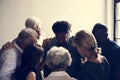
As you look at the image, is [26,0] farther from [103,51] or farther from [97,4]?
[103,51]

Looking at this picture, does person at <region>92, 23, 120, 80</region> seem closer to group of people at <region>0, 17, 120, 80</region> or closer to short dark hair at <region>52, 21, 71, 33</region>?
group of people at <region>0, 17, 120, 80</region>

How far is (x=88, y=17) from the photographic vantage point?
612 cm

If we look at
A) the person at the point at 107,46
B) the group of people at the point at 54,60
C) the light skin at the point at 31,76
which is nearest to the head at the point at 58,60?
the group of people at the point at 54,60

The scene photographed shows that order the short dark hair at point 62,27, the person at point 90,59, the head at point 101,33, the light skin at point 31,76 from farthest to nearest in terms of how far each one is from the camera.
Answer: the head at point 101,33, the short dark hair at point 62,27, the person at point 90,59, the light skin at point 31,76

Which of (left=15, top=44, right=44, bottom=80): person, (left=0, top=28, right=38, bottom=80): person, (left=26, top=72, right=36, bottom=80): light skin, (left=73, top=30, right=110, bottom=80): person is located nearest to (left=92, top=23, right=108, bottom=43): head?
(left=73, top=30, right=110, bottom=80): person

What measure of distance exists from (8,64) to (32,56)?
0.92 feet

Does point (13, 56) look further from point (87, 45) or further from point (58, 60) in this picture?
point (87, 45)

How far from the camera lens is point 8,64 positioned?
3.30 meters

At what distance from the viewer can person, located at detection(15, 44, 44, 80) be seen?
312cm

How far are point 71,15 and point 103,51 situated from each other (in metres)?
2.21

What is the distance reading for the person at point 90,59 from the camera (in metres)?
3.20

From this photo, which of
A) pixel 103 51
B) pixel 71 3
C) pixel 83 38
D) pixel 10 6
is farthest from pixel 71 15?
pixel 83 38

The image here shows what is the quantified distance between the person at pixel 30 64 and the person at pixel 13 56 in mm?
104

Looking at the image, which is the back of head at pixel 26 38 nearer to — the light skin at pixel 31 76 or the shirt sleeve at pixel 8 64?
the shirt sleeve at pixel 8 64
